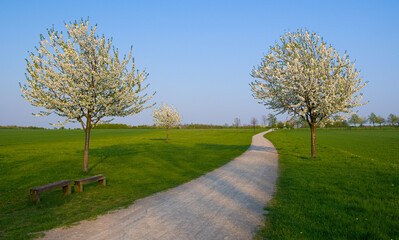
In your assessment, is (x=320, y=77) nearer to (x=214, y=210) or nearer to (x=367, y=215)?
(x=367, y=215)

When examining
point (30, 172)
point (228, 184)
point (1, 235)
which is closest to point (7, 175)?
point (30, 172)

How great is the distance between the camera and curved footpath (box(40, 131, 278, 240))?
230 inches

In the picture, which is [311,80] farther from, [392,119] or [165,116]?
[392,119]

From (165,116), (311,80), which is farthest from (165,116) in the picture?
(311,80)

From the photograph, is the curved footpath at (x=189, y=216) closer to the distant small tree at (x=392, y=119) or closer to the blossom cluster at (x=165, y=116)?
the blossom cluster at (x=165, y=116)

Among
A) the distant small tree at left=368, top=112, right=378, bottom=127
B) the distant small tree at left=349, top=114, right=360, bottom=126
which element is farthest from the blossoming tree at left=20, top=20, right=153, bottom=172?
the distant small tree at left=368, top=112, right=378, bottom=127

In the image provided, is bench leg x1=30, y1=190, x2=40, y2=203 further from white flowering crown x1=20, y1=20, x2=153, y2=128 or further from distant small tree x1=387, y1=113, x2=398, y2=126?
distant small tree x1=387, y1=113, x2=398, y2=126

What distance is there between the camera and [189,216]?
7.07 m

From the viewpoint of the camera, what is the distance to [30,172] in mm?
15570

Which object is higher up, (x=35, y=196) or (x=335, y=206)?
(x=35, y=196)

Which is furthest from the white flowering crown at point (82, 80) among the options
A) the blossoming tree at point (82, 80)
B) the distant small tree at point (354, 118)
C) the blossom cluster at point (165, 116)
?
the distant small tree at point (354, 118)

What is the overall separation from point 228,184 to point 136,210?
5.11m

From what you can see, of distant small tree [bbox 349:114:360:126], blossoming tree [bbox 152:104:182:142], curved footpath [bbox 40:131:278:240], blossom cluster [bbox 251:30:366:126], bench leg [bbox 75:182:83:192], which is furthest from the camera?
distant small tree [bbox 349:114:360:126]

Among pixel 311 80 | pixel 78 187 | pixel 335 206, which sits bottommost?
pixel 335 206
